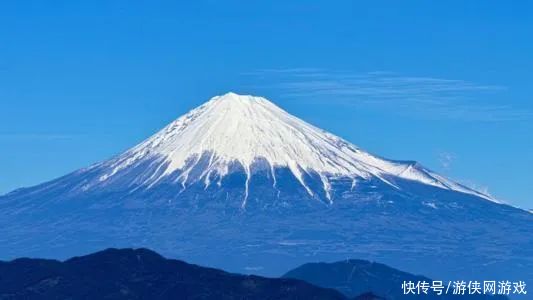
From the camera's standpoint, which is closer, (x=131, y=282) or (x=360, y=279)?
(x=131, y=282)

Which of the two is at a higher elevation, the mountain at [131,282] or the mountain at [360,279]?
the mountain at [360,279]

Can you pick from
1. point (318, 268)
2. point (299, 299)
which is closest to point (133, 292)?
point (299, 299)

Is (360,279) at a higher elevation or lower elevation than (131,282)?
higher

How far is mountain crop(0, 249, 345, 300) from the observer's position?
8756cm

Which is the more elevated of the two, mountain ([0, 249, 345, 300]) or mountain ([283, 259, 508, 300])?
mountain ([283, 259, 508, 300])

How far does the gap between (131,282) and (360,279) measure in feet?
167

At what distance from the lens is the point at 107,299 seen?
8662cm

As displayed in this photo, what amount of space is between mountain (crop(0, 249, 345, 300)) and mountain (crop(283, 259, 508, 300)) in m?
38.2

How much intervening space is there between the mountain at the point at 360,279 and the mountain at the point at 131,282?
38205mm

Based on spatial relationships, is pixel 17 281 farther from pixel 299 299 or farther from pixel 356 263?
pixel 356 263

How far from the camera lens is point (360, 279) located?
138 metres

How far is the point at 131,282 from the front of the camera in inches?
3551

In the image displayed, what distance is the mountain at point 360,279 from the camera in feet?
434

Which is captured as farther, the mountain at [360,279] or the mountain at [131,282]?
the mountain at [360,279]
